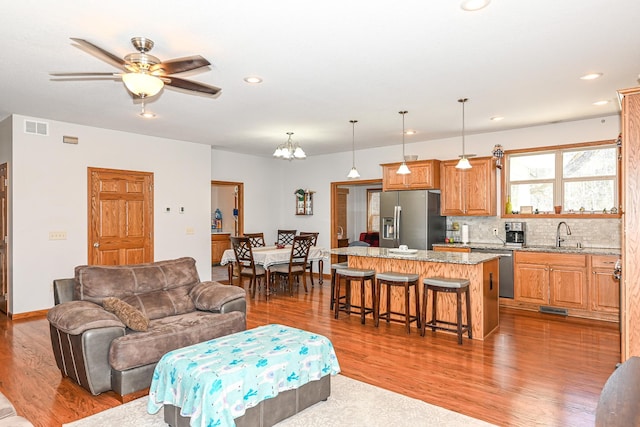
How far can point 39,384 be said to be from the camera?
10.5 feet

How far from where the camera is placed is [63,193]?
5605mm

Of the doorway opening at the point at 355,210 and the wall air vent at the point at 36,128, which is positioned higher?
the wall air vent at the point at 36,128

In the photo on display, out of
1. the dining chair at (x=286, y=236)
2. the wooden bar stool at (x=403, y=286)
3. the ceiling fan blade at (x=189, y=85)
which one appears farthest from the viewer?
the dining chair at (x=286, y=236)

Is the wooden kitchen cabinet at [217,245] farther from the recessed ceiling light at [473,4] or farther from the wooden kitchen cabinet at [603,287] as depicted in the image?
the recessed ceiling light at [473,4]

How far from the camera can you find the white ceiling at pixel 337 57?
101 inches

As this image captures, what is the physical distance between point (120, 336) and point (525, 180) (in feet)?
19.3

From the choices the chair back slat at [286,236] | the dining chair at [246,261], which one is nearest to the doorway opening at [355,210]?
the chair back slat at [286,236]

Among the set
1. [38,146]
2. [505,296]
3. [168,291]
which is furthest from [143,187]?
[505,296]

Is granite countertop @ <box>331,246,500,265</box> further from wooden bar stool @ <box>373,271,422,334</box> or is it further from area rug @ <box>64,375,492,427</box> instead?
area rug @ <box>64,375,492,427</box>

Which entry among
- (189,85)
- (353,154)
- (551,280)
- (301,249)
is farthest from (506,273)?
(189,85)

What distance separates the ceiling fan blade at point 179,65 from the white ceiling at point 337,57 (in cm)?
26

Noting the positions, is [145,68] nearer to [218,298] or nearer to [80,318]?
[80,318]

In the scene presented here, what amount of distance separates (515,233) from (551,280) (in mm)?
943

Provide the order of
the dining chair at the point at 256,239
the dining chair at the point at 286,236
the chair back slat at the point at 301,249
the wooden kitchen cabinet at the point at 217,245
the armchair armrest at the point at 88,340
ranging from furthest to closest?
the wooden kitchen cabinet at the point at 217,245 → the dining chair at the point at 286,236 → the dining chair at the point at 256,239 → the chair back slat at the point at 301,249 → the armchair armrest at the point at 88,340
